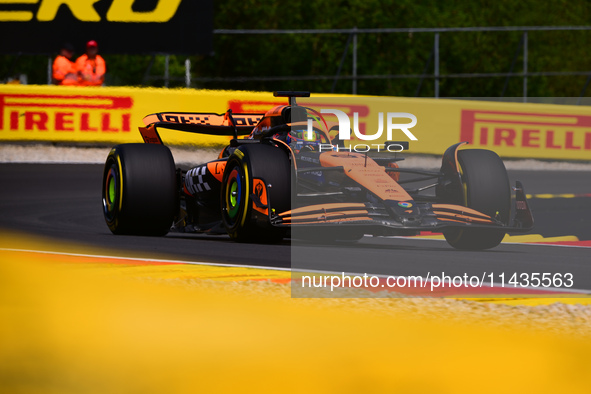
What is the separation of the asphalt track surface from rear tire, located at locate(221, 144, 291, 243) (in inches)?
5.9

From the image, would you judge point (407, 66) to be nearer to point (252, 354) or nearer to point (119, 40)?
point (119, 40)

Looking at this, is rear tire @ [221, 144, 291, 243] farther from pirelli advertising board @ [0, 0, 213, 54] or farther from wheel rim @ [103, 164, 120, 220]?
pirelli advertising board @ [0, 0, 213, 54]

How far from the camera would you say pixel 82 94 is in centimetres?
1588

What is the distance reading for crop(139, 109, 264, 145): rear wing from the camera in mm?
9297

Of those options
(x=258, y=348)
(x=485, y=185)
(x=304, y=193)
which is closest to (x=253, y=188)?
(x=304, y=193)

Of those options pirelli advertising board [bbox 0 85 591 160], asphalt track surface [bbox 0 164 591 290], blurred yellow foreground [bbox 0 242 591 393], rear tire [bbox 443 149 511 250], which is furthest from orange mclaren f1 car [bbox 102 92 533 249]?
pirelli advertising board [bbox 0 85 591 160]

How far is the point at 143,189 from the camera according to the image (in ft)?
28.4

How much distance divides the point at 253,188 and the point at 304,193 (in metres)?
0.45

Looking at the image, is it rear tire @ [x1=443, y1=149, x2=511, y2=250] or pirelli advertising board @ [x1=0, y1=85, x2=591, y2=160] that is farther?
pirelli advertising board @ [x1=0, y1=85, x2=591, y2=160]

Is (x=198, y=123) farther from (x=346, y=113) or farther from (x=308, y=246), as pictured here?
(x=346, y=113)

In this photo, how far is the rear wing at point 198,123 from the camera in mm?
9297

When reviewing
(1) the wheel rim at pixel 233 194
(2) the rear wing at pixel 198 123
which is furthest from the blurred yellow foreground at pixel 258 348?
(2) the rear wing at pixel 198 123

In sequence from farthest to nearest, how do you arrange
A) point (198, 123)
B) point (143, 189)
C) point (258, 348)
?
point (198, 123)
point (143, 189)
point (258, 348)

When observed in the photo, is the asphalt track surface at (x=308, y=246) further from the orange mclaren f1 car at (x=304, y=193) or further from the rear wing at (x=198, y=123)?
the rear wing at (x=198, y=123)
